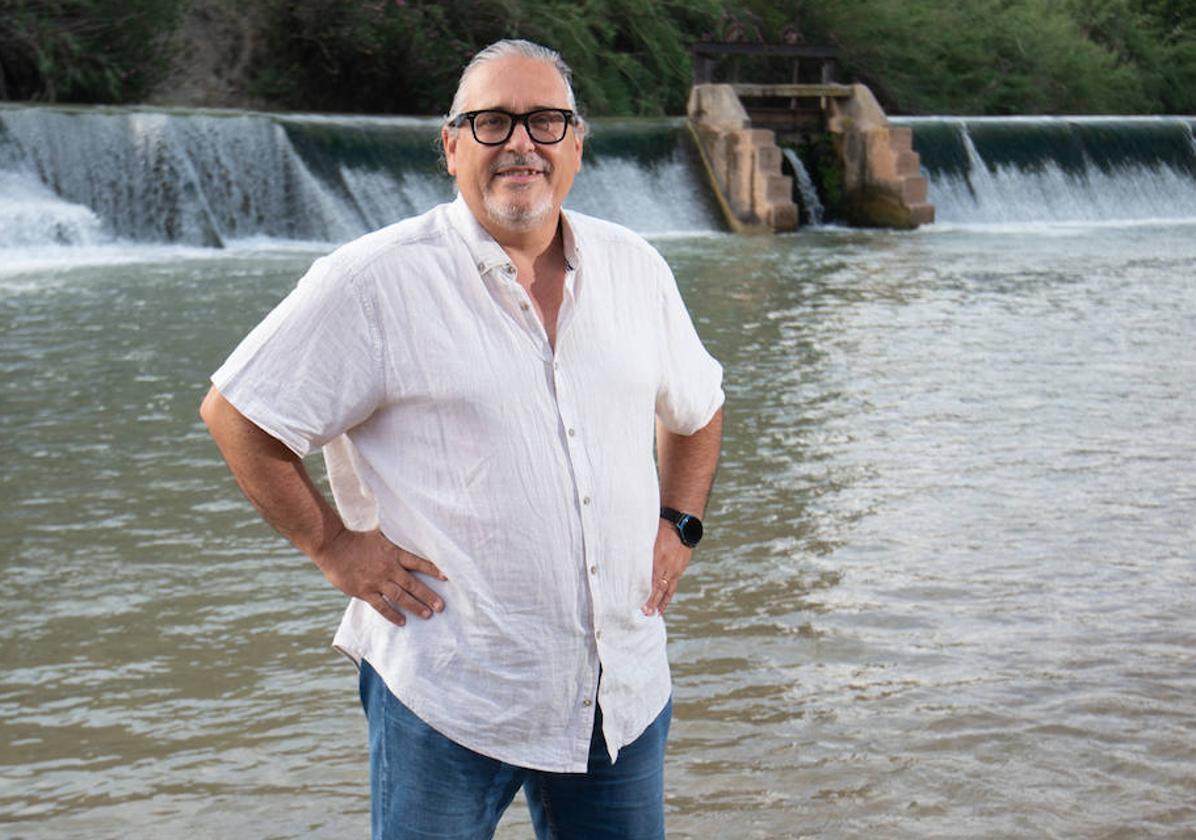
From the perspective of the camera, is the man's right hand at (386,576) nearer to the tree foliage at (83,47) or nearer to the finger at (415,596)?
the finger at (415,596)

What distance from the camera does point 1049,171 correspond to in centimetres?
2503

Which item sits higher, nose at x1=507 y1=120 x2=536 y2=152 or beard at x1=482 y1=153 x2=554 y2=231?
nose at x1=507 y1=120 x2=536 y2=152

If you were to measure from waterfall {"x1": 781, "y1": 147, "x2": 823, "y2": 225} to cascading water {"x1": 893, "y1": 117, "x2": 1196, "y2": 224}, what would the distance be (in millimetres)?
1768

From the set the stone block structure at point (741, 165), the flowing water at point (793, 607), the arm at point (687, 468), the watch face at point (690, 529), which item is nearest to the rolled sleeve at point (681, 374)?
the arm at point (687, 468)

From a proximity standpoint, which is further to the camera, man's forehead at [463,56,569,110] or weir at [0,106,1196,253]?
weir at [0,106,1196,253]

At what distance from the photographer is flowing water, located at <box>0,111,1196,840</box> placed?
412 cm

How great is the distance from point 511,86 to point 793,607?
11.2ft

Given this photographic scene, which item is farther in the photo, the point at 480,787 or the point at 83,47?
the point at 83,47

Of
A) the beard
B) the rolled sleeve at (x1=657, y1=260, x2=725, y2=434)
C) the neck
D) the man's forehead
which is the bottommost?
the rolled sleeve at (x1=657, y1=260, x2=725, y2=434)

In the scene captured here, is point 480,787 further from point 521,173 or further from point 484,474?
point 521,173

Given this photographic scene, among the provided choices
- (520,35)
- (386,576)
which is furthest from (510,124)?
(520,35)

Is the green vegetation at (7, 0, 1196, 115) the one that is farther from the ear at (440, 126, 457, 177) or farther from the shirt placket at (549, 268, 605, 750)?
the shirt placket at (549, 268, 605, 750)

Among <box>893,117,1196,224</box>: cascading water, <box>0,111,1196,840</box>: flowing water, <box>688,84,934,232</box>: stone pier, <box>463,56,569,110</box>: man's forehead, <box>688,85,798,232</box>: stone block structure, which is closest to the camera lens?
<box>463,56,569,110</box>: man's forehead

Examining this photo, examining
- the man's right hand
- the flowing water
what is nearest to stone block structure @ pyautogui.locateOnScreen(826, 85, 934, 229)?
the flowing water
